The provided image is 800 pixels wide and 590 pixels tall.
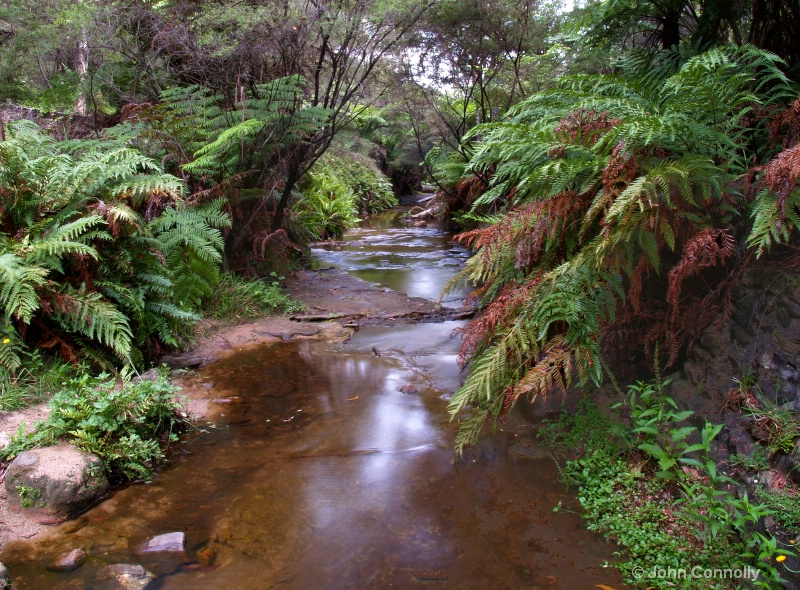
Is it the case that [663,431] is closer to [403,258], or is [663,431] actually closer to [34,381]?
[34,381]

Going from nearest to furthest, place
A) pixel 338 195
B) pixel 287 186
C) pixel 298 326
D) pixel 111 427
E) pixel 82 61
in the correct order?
pixel 111 427 → pixel 298 326 → pixel 287 186 → pixel 82 61 → pixel 338 195

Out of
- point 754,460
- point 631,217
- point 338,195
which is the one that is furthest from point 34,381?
point 338,195

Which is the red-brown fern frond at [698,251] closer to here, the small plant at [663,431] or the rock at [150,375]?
the small plant at [663,431]

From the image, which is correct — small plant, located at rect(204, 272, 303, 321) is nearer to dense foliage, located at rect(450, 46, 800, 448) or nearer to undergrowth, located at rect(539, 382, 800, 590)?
dense foliage, located at rect(450, 46, 800, 448)

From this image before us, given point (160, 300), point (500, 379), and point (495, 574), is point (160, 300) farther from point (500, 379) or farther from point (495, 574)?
point (495, 574)

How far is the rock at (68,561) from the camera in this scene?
242 cm

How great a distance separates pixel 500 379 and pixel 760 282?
4.69ft

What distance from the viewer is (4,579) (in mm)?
2250

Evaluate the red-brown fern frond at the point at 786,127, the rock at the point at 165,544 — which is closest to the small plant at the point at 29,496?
the rock at the point at 165,544

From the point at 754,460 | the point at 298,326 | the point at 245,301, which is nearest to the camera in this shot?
the point at 754,460

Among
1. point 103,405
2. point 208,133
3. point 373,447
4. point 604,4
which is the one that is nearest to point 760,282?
point 373,447

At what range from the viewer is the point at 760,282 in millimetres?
2916

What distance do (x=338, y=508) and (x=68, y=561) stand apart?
4.00 feet

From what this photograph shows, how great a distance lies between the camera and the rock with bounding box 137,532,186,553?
255 cm
